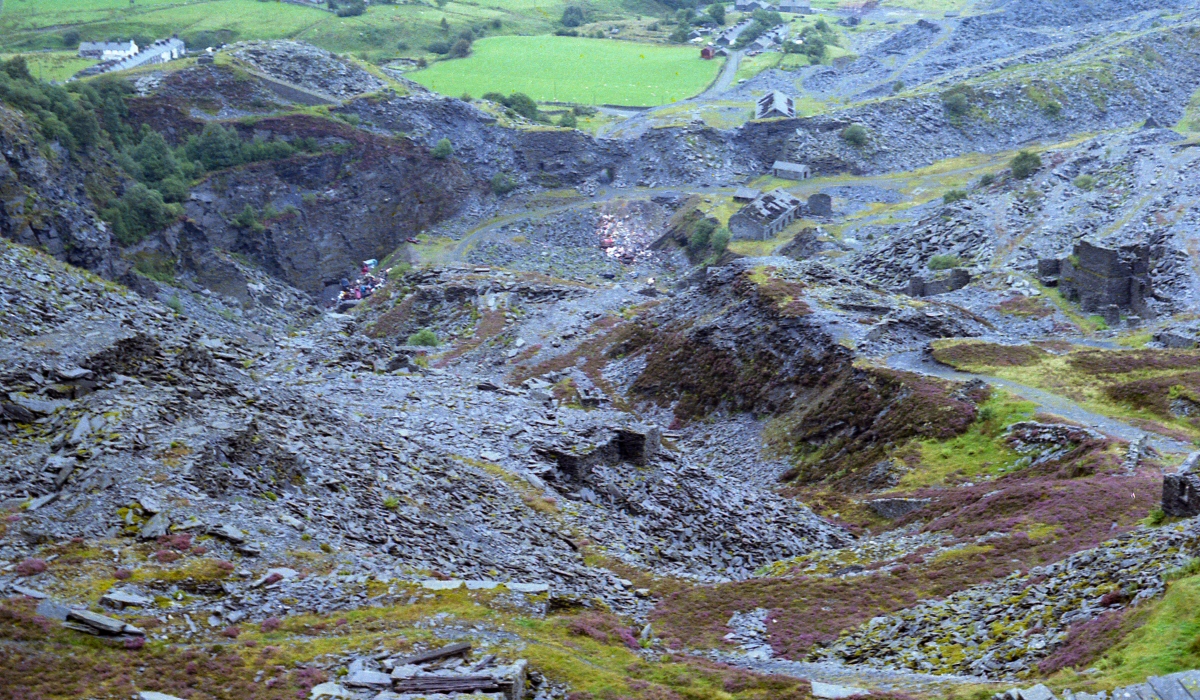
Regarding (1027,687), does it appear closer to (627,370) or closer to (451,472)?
(451,472)

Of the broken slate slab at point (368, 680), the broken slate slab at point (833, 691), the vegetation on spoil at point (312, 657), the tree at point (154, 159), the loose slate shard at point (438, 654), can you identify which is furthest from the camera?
the tree at point (154, 159)

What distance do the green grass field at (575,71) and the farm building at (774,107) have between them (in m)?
19.8

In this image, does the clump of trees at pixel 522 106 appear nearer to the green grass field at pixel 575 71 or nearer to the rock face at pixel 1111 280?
the green grass field at pixel 575 71

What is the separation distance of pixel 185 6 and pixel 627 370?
158m

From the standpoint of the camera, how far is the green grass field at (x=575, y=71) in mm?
158625

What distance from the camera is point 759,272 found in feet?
238

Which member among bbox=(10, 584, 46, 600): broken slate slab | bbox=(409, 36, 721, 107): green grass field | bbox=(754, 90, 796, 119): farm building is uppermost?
bbox=(409, 36, 721, 107): green grass field

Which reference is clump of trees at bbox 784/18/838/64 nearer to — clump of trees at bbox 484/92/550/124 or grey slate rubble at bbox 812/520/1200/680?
clump of trees at bbox 484/92/550/124

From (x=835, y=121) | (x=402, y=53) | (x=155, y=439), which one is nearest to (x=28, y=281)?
(x=155, y=439)

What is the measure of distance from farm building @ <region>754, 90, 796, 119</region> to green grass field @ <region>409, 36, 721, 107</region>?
64.8 feet

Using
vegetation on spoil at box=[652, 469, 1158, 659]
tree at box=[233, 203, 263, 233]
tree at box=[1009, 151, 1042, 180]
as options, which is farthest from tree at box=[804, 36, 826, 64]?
vegetation on spoil at box=[652, 469, 1158, 659]

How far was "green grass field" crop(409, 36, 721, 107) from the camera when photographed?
159 meters

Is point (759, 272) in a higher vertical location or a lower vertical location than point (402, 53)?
lower

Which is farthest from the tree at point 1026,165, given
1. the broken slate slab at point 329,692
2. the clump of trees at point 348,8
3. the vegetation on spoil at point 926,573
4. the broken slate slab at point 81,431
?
the clump of trees at point 348,8
